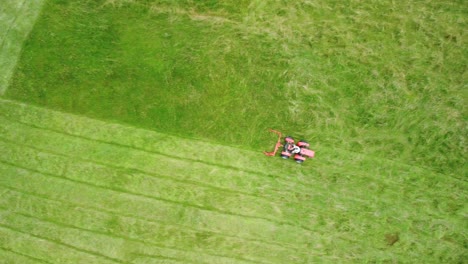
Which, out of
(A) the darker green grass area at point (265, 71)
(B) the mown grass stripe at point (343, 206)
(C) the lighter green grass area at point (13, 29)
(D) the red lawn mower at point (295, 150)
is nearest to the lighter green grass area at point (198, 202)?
(B) the mown grass stripe at point (343, 206)

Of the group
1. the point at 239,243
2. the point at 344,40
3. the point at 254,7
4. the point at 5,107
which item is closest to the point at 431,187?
the point at 344,40

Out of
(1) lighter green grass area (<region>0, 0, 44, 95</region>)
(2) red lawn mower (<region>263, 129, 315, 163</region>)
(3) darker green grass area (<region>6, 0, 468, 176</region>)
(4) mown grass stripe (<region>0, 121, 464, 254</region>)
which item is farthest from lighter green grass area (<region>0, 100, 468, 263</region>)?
(1) lighter green grass area (<region>0, 0, 44, 95</region>)

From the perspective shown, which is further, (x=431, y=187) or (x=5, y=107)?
(x=5, y=107)

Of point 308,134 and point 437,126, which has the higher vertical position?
point 437,126

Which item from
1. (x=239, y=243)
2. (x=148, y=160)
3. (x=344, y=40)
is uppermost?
(x=344, y=40)

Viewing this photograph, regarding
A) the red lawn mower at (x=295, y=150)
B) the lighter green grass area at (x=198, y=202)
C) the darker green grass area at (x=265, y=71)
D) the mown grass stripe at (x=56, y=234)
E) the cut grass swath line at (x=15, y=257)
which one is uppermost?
the darker green grass area at (x=265, y=71)

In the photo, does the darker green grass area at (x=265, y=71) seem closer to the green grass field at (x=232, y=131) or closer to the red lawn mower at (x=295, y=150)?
the green grass field at (x=232, y=131)

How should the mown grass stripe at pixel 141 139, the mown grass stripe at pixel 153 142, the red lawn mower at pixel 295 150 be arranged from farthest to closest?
1. the mown grass stripe at pixel 141 139
2. the mown grass stripe at pixel 153 142
3. the red lawn mower at pixel 295 150

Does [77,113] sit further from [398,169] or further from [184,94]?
[398,169]

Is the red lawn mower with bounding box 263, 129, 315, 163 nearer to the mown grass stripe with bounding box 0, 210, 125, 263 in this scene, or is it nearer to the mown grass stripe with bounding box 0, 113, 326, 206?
the mown grass stripe with bounding box 0, 113, 326, 206
